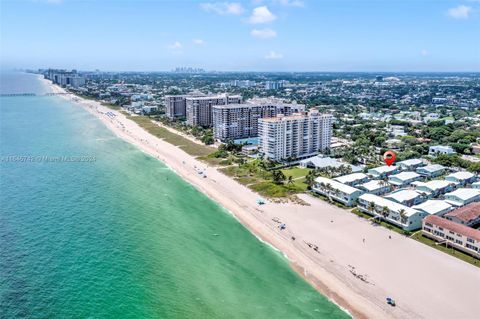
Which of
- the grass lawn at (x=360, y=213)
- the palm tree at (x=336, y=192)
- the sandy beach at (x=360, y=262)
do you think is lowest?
the sandy beach at (x=360, y=262)

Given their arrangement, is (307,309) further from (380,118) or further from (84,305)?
(380,118)

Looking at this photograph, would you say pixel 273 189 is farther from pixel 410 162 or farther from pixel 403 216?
pixel 410 162

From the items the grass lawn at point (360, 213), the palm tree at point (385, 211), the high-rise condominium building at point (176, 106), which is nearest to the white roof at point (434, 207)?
the palm tree at point (385, 211)

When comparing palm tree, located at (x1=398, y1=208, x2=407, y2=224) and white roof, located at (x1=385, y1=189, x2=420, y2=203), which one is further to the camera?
white roof, located at (x1=385, y1=189, x2=420, y2=203)

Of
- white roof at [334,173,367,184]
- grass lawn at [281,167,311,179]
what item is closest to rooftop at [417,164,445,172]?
white roof at [334,173,367,184]

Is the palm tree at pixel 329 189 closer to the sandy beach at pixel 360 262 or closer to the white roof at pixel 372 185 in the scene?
the sandy beach at pixel 360 262

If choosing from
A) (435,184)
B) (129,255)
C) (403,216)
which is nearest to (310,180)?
(403,216)

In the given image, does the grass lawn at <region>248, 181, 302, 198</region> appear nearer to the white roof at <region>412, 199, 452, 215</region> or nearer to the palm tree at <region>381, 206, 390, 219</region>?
the palm tree at <region>381, 206, 390, 219</region>

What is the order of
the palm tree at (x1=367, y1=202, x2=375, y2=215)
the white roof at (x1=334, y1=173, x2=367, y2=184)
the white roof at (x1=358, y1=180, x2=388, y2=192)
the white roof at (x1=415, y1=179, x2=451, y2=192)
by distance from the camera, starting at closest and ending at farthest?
the palm tree at (x1=367, y1=202, x2=375, y2=215), the white roof at (x1=358, y1=180, x2=388, y2=192), the white roof at (x1=415, y1=179, x2=451, y2=192), the white roof at (x1=334, y1=173, x2=367, y2=184)
